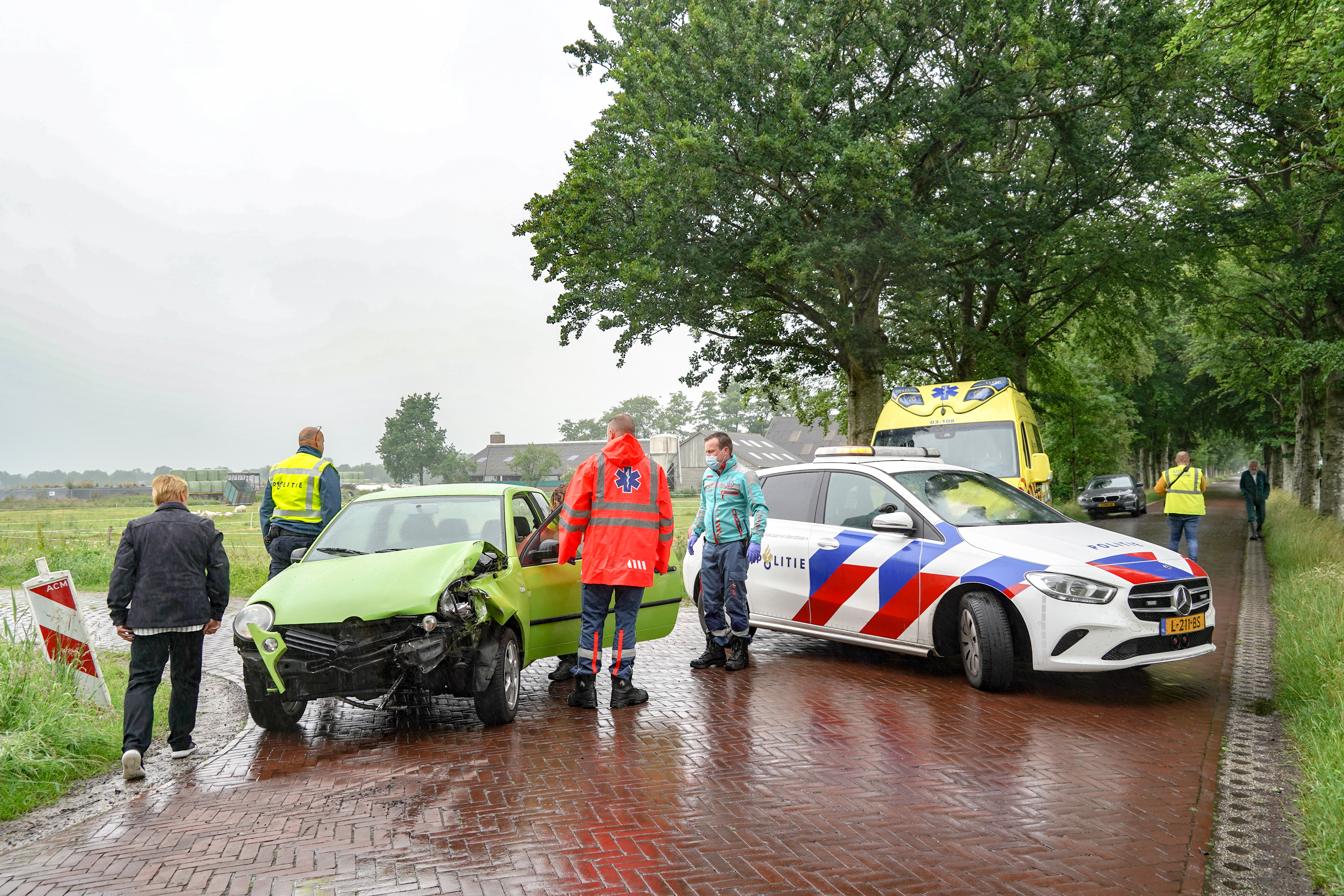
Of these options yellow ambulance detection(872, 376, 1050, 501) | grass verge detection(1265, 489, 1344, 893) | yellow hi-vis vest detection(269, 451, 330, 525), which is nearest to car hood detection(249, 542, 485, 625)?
yellow hi-vis vest detection(269, 451, 330, 525)

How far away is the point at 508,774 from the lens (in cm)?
507

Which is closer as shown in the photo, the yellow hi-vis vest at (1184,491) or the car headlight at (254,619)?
the car headlight at (254,619)

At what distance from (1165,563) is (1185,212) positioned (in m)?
14.0

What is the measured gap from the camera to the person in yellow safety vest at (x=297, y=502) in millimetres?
8102

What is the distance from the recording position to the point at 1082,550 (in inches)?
259

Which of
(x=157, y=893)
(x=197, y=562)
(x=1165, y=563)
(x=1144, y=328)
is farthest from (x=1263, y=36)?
(x=1144, y=328)

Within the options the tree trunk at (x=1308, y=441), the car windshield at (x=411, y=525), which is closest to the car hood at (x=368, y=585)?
the car windshield at (x=411, y=525)

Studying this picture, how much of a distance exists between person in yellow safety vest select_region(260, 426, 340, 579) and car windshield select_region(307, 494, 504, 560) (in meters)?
1.38

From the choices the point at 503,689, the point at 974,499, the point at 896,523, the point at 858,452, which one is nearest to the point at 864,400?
the point at 858,452

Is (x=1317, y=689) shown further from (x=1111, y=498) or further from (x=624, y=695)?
(x=1111, y=498)

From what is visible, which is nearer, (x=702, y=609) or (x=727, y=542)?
(x=727, y=542)

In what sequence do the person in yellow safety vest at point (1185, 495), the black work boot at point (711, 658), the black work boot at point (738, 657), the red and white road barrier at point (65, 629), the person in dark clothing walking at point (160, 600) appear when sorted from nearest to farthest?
the person in dark clothing walking at point (160, 600) < the red and white road barrier at point (65, 629) < the black work boot at point (738, 657) < the black work boot at point (711, 658) < the person in yellow safety vest at point (1185, 495)

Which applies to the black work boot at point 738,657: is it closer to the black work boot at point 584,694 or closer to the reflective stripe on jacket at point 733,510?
the reflective stripe on jacket at point 733,510

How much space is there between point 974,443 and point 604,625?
8.03 meters
